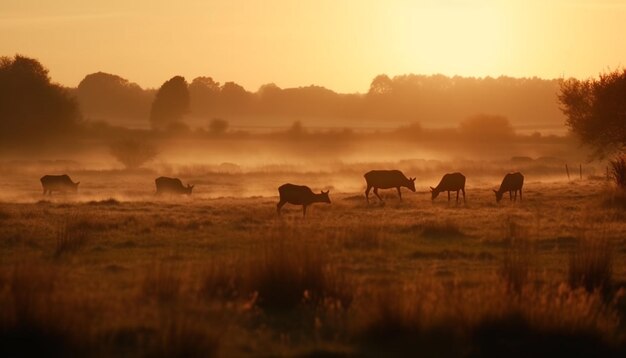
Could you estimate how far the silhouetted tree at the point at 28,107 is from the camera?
9669 centimetres

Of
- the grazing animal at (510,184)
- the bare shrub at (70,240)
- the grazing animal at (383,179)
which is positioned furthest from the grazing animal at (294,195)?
the grazing animal at (510,184)

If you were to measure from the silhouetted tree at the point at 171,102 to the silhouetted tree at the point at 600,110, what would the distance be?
267ft

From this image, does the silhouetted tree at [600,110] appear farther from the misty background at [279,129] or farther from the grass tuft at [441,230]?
the grass tuft at [441,230]

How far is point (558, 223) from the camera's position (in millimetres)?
26172

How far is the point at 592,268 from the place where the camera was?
49.9 ft

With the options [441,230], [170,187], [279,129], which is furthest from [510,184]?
[279,129]

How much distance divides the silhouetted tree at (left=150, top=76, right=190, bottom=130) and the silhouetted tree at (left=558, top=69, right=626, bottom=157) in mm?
81350

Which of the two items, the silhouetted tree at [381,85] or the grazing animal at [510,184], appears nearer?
the grazing animal at [510,184]

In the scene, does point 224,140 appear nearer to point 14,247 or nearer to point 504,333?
point 14,247

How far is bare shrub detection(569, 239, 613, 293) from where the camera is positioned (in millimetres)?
15062

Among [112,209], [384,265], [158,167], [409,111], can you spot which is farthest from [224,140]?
[384,265]

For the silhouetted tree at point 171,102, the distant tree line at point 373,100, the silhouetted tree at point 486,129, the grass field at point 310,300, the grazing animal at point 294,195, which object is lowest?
the grass field at point 310,300

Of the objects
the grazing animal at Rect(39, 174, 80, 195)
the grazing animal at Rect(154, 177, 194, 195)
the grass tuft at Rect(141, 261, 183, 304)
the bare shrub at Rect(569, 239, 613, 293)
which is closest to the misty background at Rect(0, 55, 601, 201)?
the grazing animal at Rect(154, 177, 194, 195)

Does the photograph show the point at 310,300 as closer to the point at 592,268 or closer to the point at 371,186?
the point at 592,268
